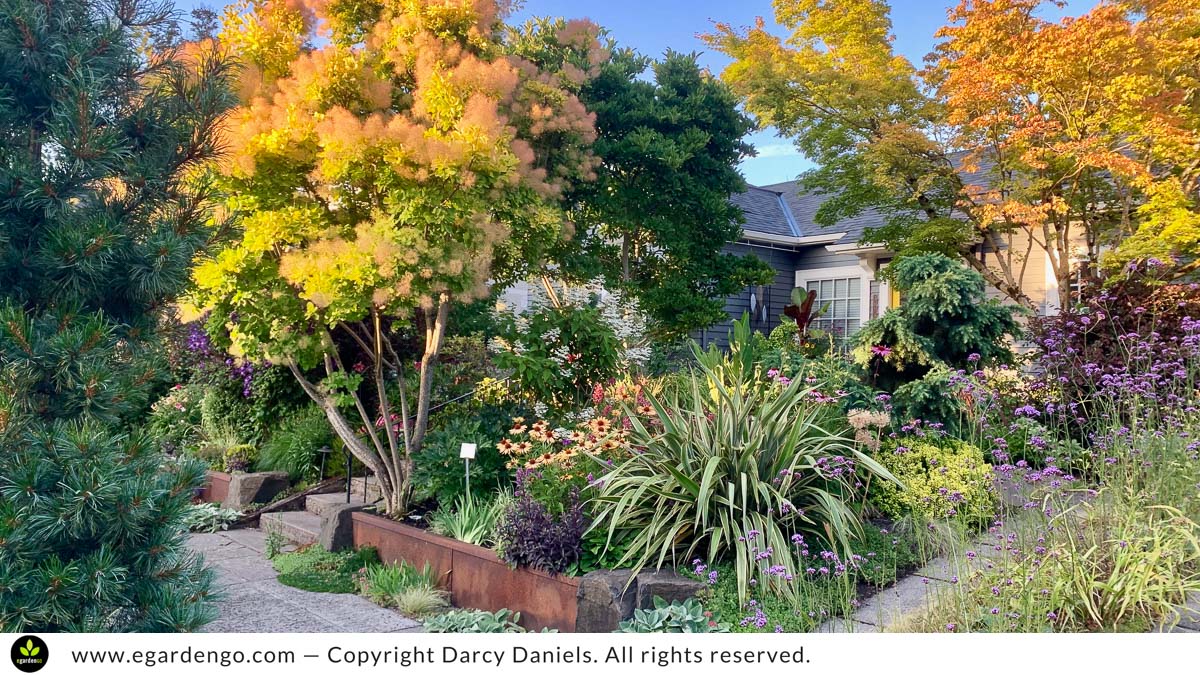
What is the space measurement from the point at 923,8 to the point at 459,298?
6215 mm

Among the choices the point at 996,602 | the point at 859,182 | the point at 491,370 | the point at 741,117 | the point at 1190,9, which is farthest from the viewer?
the point at 859,182

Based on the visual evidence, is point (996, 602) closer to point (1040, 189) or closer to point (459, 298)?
point (459, 298)

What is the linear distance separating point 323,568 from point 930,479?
139 inches

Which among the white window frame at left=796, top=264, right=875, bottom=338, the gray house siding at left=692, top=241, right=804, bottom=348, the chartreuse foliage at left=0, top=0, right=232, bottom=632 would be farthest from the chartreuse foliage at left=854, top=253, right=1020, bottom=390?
the gray house siding at left=692, top=241, right=804, bottom=348

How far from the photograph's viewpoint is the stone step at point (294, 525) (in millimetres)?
5371

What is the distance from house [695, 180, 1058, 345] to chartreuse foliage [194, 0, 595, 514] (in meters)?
7.09

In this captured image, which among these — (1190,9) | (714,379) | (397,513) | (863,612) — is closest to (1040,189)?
(1190,9)

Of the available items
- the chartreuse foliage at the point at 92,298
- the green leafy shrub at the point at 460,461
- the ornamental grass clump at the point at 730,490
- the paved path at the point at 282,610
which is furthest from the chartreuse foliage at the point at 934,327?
the chartreuse foliage at the point at 92,298

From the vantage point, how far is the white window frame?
39.2ft

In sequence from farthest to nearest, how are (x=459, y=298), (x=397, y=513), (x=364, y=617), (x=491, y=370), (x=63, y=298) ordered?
(x=491, y=370)
(x=397, y=513)
(x=459, y=298)
(x=364, y=617)
(x=63, y=298)

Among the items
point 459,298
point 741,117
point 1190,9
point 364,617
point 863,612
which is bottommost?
point 364,617

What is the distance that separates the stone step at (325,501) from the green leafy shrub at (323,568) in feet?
2.04

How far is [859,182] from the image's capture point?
9.35m
